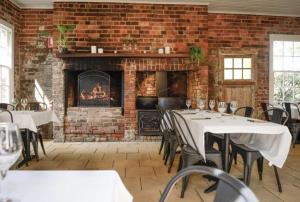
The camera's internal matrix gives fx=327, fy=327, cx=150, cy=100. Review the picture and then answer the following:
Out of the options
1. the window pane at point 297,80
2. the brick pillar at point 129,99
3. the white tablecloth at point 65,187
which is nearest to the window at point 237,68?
the window pane at point 297,80

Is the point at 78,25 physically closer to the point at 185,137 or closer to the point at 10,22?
the point at 10,22

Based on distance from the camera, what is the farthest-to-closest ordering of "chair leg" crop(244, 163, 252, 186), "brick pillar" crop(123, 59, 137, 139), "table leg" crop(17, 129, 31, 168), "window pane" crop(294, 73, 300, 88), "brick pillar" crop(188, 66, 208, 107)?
"window pane" crop(294, 73, 300, 88) → "brick pillar" crop(188, 66, 208, 107) → "brick pillar" crop(123, 59, 137, 139) → "table leg" crop(17, 129, 31, 168) → "chair leg" crop(244, 163, 252, 186)

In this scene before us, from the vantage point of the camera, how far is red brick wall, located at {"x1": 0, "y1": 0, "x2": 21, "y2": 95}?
21.1 ft

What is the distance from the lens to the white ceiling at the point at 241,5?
6.97m

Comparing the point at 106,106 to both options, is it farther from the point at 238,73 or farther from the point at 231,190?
the point at 231,190

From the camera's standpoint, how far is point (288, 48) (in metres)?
8.00

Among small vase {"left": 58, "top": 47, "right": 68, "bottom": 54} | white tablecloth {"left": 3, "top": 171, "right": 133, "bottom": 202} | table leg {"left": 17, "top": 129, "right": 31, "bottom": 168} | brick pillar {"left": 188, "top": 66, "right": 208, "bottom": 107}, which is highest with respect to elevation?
small vase {"left": 58, "top": 47, "right": 68, "bottom": 54}

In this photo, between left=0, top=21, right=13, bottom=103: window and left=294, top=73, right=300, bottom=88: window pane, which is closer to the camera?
left=0, top=21, right=13, bottom=103: window

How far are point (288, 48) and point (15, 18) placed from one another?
636 cm

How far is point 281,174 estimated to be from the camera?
13.8 feet

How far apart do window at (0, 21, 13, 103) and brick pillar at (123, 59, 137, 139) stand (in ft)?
7.96

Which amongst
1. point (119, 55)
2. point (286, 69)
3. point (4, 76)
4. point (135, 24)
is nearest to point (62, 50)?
point (119, 55)

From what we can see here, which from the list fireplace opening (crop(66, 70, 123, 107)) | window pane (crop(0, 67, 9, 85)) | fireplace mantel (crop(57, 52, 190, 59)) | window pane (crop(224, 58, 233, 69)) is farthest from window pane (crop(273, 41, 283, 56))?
window pane (crop(0, 67, 9, 85))

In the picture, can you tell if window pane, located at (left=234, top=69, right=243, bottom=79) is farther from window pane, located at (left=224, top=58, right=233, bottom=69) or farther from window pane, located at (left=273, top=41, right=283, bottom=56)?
window pane, located at (left=273, top=41, right=283, bottom=56)
